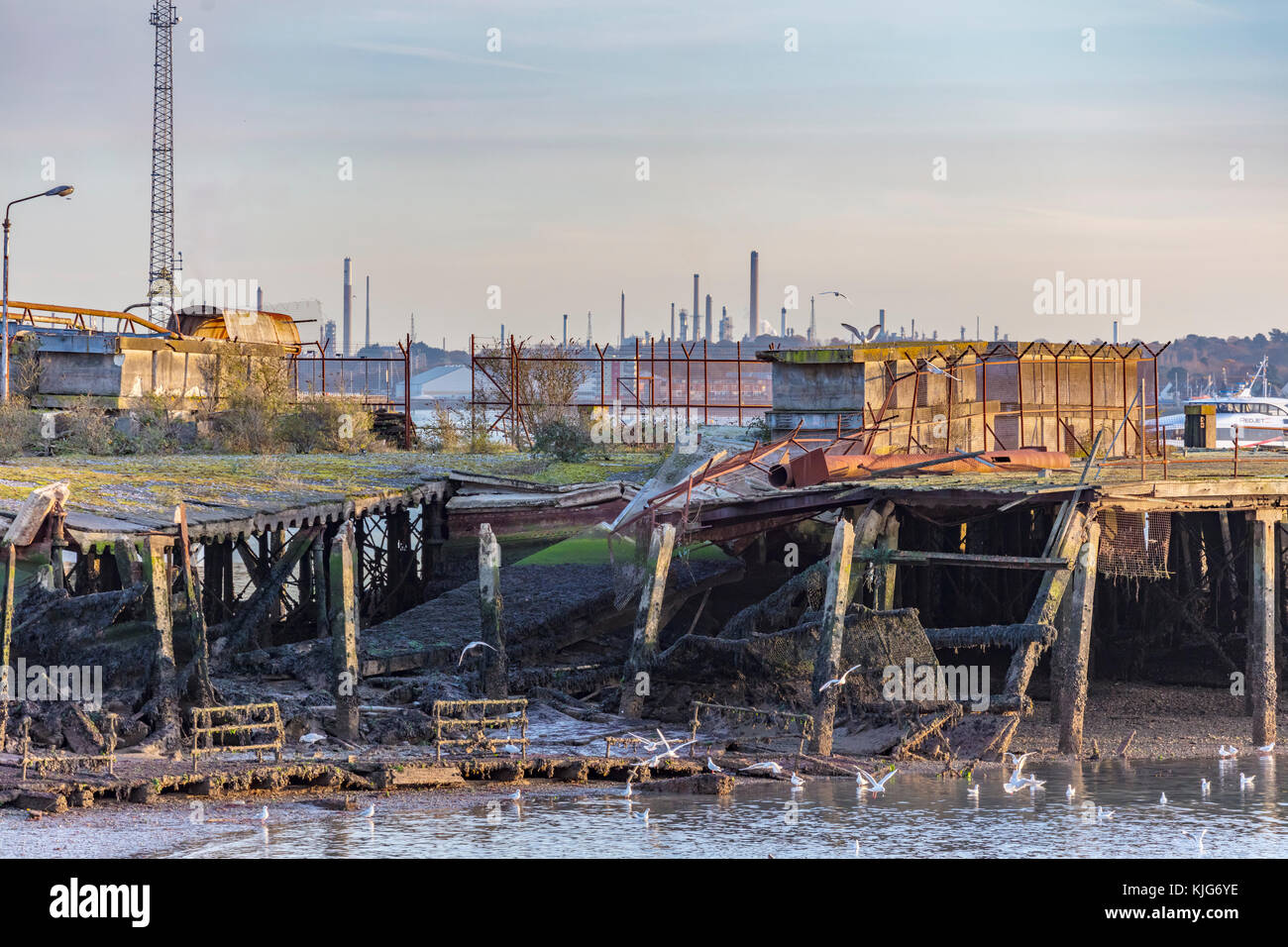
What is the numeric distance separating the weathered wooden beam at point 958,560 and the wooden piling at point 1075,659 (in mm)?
410

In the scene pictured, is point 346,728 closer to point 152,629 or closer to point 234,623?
point 152,629

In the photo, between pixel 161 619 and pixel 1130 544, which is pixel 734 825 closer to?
pixel 161 619

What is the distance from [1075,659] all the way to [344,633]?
9082 mm

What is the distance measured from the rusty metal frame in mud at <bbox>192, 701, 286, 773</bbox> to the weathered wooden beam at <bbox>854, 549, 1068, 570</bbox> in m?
8.18

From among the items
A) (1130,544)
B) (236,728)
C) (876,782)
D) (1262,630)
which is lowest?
(876,782)

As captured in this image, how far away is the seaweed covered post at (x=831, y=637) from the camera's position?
66.1 ft

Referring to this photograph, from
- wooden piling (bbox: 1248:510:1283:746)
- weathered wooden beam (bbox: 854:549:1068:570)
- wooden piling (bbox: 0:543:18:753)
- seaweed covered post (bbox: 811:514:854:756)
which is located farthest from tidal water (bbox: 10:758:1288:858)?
wooden piling (bbox: 0:543:18:753)

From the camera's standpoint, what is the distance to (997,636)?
20.9 m

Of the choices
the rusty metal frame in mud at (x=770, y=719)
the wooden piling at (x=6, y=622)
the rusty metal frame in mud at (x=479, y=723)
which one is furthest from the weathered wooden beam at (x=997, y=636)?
the wooden piling at (x=6, y=622)

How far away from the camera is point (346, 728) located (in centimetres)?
1953

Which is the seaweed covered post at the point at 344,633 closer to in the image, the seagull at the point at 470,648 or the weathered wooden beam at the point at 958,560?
the seagull at the point at 470,648

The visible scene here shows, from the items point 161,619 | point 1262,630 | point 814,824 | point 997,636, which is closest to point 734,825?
point 814,824

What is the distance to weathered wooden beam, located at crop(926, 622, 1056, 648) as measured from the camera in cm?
2059

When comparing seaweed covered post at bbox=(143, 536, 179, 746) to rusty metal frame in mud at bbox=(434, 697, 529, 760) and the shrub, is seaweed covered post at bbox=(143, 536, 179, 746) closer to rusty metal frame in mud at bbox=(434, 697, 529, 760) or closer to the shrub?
rusty metal frame in mud at bbox=(434, 697, 529, 760)
